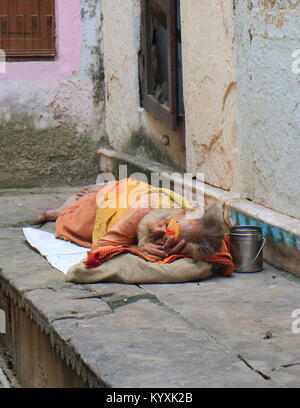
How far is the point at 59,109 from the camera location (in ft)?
26.0

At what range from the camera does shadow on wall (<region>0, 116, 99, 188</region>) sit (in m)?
7.82

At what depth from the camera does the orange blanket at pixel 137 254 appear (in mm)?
4340

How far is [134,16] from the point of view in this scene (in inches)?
284

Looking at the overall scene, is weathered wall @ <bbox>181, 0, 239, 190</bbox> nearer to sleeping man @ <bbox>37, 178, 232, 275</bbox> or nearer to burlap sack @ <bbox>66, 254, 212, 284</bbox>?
sleeping man @ <bbox>37, 178, 232, 275</bbox>

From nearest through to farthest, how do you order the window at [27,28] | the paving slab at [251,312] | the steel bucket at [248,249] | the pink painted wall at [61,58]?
the paving slab at [251,312]
the steel bucket at [248,249]
the window at [27,28]
the pink painted wall at [61,58]

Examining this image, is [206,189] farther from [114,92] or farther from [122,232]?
[114,92]

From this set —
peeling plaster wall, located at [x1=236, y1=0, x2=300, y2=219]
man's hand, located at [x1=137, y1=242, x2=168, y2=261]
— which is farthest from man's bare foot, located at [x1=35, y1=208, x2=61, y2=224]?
man's hand, located at [x1=137, y1=242, x2=168, y2=261]

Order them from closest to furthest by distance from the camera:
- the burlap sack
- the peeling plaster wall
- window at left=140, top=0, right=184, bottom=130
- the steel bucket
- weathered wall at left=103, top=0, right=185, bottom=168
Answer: the burlap sack < the peeling plaster wall < the steel bucket < window at left=140, top=0, right=184, bottom=130 < weathered wall at left=103, top=0, right=185, bottom=168

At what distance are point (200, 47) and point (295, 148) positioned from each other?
141 cm

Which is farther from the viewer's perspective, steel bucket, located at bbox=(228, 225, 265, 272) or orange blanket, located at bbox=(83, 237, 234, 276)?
steel bucket, located at bbox=(228, 225, 265, 272)

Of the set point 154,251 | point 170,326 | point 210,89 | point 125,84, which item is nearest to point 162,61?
point 125,84

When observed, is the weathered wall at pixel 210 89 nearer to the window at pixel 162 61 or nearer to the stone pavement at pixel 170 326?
the window at pixel 162 61

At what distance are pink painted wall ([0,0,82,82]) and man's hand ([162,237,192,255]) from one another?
3848 mm

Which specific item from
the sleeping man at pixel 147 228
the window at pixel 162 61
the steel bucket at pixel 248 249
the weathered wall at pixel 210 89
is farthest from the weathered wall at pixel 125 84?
the steel bucket at pixel 248 249
